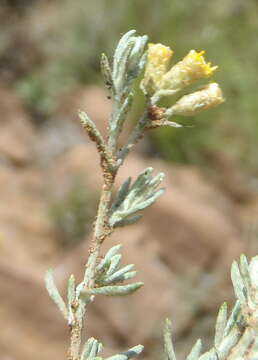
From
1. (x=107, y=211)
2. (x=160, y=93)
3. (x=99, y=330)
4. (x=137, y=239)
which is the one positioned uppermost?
(x=137, y=239)

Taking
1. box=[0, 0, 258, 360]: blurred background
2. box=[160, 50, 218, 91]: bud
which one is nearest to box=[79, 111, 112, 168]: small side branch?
box=[160, 50, 218, 91]: bud

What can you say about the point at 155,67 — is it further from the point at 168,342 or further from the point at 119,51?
the point at 168,342

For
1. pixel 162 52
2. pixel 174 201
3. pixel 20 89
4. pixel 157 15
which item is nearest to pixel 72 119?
pixel 20 89

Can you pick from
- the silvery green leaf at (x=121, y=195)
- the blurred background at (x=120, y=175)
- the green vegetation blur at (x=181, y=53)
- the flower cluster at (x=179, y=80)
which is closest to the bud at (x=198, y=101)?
the flower cluster at (x=179, y=80)

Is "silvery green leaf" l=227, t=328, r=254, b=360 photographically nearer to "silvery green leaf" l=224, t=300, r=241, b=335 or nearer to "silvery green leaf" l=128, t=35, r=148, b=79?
"silvery green leaf" l=224, t=300, r=241, b=335

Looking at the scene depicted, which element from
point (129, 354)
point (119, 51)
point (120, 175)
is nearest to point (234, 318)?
point (129, 354)

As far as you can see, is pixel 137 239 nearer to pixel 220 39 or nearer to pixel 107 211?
pixel 220 39
